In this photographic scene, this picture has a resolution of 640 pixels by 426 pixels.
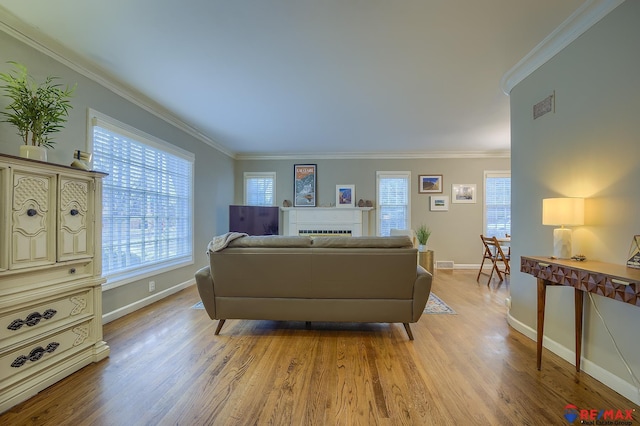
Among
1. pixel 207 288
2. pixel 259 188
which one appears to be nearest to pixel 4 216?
pixel 207 288

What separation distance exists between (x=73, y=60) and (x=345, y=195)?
15.7 ft

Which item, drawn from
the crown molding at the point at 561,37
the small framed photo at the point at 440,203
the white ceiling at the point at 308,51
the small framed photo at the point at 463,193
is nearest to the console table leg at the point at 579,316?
the crown molding at the point at 561,37

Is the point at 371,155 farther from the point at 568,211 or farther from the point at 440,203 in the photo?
the point at 568,211

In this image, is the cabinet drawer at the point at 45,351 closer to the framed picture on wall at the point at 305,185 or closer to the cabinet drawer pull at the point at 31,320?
the cabinet drawer pull at the point at 31,320

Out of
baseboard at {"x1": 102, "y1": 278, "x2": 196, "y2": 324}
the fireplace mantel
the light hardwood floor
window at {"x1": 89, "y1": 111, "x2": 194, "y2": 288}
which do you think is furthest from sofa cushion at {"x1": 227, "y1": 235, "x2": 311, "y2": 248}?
the fireplace mantel

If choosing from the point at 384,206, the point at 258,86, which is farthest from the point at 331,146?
the point at 258,86

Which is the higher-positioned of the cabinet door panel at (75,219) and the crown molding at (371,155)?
the crown molding at (371,155)

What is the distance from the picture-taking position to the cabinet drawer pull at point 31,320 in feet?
5.09

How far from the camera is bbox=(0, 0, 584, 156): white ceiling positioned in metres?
1.82

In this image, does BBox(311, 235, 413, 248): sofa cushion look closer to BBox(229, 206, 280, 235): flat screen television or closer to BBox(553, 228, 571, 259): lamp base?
BBox(553, 228, 571, 259): lamp base

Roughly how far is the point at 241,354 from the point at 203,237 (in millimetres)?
3077

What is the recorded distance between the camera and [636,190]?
5.21ft

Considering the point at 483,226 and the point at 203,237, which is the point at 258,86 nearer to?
the point at 203,237

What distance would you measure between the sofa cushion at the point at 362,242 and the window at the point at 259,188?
13.2 feet
